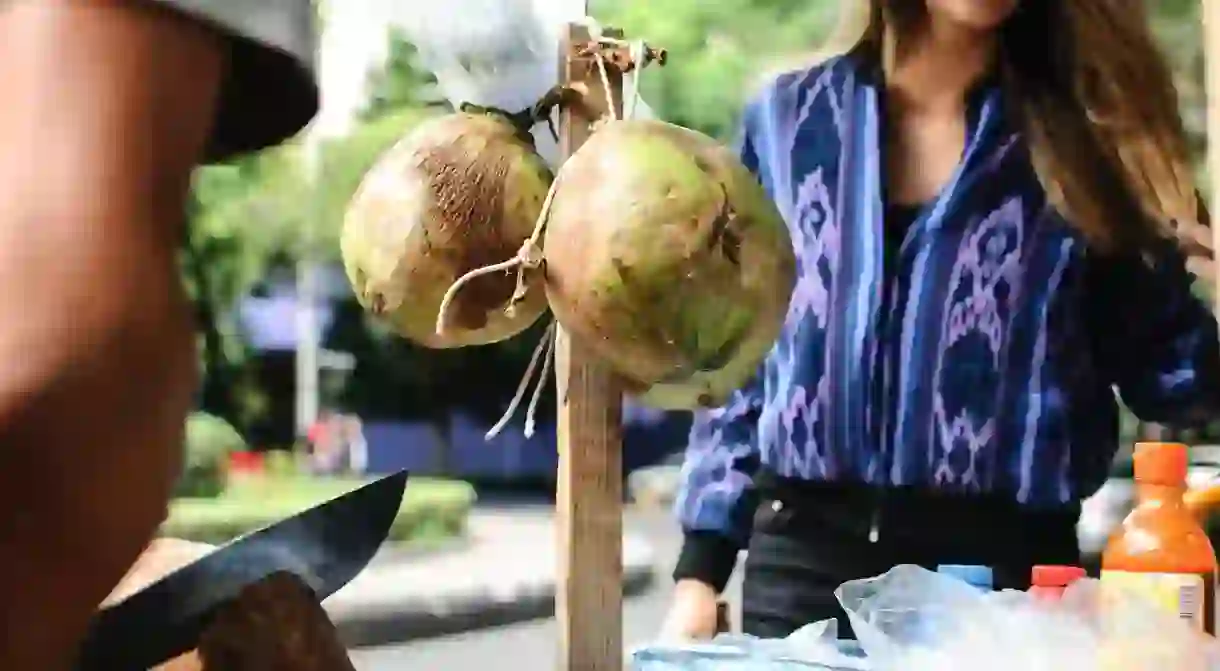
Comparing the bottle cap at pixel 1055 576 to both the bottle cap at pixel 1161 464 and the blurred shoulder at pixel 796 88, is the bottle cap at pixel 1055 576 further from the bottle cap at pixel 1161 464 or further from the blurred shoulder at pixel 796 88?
the blurred shoulder at pixel 796 88

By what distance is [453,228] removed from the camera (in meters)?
0.55

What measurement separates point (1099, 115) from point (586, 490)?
0.55 m

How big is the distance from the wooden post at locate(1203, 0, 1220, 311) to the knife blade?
656 mm

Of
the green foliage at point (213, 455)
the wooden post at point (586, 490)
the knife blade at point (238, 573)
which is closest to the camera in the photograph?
the knife blade at point (238, 573)

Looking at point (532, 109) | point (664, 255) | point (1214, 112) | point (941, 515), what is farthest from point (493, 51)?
point (1214, 112)

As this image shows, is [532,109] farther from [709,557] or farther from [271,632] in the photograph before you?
[709,557]

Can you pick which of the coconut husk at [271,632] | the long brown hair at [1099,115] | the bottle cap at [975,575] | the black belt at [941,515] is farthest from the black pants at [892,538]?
the coconut husk at [271,632]

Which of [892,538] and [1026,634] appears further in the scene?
[892,538]

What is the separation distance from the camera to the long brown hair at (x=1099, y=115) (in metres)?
0.90

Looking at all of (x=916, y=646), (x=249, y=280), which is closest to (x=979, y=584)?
(x=916, y=646)

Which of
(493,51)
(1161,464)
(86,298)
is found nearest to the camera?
(86,298)

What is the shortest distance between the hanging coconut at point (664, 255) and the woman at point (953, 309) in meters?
0.38

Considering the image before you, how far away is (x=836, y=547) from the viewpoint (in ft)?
2.93

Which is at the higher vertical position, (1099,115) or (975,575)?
(1099,115)
